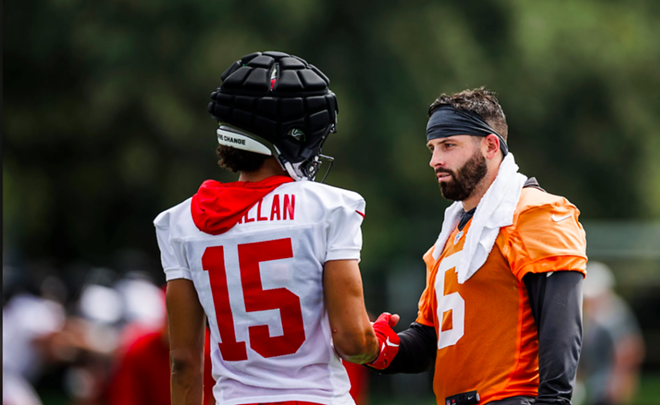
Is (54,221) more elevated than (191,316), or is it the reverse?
(191,316)

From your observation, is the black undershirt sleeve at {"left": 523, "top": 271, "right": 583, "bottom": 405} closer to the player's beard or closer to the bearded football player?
the bearded football player

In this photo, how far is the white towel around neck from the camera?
3.81 m

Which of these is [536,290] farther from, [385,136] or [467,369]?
[385,136]

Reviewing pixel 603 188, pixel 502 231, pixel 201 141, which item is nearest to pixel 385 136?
pixel 201 141

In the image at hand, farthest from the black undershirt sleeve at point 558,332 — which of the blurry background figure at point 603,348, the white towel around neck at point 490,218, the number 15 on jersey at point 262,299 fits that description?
the blurry background figure at point 603,348

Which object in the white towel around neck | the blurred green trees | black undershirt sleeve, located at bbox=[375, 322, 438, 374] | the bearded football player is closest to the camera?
the bearded football player

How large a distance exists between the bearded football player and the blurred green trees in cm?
1313

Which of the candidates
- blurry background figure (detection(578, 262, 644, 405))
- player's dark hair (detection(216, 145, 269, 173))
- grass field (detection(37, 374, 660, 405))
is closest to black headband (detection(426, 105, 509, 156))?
player's dark hair (detection(216, 145, 269, 173))

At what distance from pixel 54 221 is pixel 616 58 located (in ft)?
41.5

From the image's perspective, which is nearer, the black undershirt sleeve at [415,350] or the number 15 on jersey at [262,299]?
the number 15 on jersey at [262,299]

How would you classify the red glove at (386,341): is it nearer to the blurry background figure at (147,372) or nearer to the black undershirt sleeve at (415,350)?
the black undershirt sleeve at (415,350)

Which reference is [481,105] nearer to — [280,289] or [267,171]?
[267,171]

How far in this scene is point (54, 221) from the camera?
61.6 ft

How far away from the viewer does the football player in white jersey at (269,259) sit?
3324 millimetres
